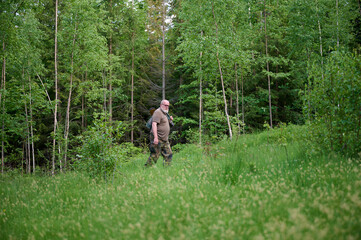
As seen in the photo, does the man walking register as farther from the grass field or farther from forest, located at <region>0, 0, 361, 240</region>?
the grass field

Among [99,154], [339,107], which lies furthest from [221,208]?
[99,154]

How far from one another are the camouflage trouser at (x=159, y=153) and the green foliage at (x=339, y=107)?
4081mm

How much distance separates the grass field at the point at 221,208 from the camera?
7.91 ft

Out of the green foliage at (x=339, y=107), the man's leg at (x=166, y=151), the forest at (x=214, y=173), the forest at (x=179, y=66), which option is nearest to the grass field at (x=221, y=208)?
the forest at (x=214, y=173)

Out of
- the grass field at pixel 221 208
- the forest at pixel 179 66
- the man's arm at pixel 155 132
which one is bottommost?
the grass field at pixel 221 208

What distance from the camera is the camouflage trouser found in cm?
686

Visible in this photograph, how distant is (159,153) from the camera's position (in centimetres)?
701

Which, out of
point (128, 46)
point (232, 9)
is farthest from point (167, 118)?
point (128, 46)

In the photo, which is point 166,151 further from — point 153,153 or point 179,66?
point 179,66

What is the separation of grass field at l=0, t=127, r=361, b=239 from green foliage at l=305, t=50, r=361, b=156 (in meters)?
0.55

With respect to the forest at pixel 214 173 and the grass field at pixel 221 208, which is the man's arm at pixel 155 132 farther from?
the grass field at pixel 221 208

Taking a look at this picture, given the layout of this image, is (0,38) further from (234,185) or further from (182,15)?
(234,185)

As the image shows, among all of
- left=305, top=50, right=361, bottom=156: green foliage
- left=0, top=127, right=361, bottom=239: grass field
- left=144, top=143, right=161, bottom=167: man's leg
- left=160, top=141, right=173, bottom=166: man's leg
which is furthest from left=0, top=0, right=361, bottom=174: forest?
left=0, top=127, right=361, bottom=239: grass field

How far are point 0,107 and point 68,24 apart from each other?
6183mm
